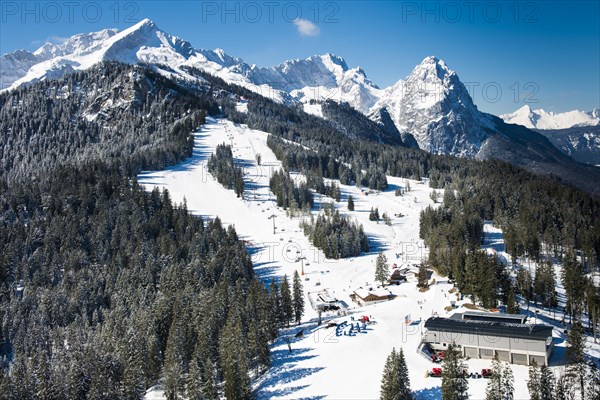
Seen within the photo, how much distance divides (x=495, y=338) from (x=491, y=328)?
1.39 m

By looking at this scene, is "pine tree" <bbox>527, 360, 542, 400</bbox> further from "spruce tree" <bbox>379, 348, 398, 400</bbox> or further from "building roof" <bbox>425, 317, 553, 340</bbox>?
"spruce tree" <bbox>379, 348, 398, 400</bbox>

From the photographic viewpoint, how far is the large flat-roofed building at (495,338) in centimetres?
6319

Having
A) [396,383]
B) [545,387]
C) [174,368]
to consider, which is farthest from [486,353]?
[174,368]

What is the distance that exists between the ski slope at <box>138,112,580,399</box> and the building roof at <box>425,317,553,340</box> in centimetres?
377

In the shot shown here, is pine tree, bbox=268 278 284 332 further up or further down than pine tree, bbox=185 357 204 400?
further up

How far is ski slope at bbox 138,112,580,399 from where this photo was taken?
61062mm

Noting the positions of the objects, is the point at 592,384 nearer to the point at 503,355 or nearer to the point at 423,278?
the point at 503,355

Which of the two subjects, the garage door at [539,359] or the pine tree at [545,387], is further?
the garage door at [539,359]

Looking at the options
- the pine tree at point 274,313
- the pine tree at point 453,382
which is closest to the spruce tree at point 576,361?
the pine tree at point 453,382

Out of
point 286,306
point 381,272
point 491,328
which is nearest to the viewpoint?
point 491,328

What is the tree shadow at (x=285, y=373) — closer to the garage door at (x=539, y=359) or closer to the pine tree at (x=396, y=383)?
the pine tree at (x=396, y=383)

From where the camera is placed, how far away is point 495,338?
65000mm

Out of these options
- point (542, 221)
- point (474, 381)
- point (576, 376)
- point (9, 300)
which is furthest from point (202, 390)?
point (542, 221)

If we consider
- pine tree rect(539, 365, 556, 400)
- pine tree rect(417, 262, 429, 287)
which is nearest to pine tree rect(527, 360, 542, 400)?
pine tree rect(539, 365, 556, 400)
